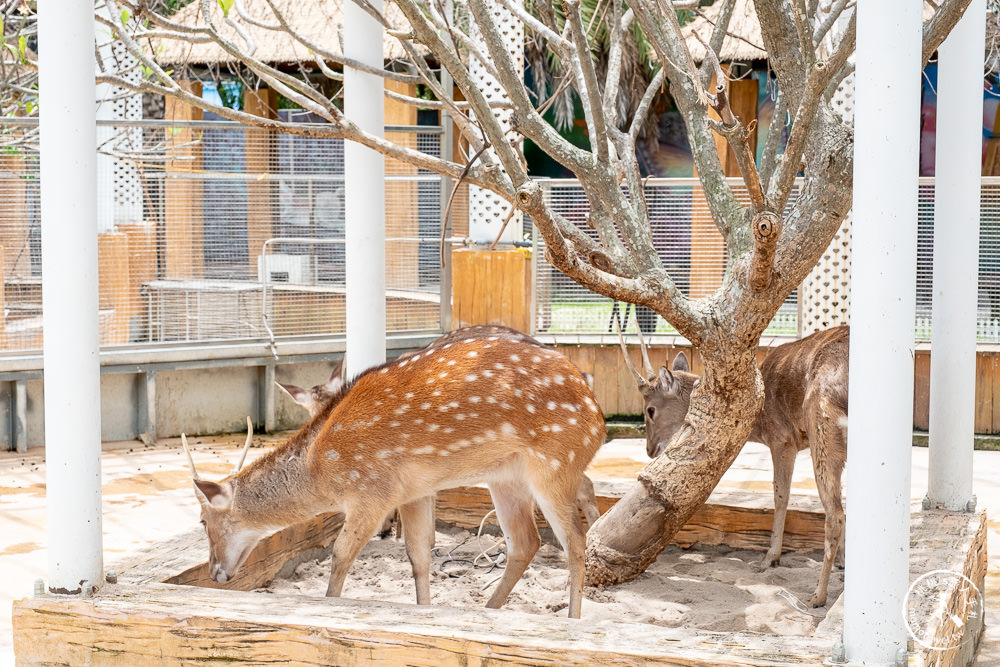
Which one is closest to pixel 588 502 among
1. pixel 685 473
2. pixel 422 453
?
pixel 685 473

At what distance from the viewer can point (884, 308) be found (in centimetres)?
305

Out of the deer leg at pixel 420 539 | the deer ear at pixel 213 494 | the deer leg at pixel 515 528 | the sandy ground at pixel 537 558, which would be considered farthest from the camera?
the sandy ground at pixel 537 558

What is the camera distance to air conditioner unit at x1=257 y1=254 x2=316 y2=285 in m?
10.7

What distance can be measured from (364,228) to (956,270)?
116 inches

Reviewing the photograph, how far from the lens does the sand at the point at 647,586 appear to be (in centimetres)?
507

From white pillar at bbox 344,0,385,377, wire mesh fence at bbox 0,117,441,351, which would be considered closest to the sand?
white pillar at bbox 344,0,385,377

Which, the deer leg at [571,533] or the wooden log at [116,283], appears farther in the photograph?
the wooden log at [116,283]

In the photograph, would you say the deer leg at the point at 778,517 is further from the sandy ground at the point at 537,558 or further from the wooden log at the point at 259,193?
the wooden log at the point at 259,193

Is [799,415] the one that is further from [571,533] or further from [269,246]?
[269,246]

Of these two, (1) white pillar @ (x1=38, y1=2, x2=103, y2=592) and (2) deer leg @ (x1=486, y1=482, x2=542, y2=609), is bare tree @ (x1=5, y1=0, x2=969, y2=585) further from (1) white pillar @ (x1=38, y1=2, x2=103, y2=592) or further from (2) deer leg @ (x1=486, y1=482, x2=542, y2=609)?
(1) white pillar @ (x1=38, y1=2, x2=103, y2=592)

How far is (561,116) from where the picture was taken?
1981 centimetres

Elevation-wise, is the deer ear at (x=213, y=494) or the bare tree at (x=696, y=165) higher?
the bare tree at (x=696, y=165)

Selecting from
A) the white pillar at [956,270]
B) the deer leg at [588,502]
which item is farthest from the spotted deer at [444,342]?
the white pillar at [956,270]

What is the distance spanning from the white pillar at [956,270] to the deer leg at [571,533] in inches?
64.9
